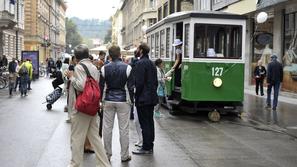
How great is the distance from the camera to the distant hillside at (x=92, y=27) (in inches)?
6452

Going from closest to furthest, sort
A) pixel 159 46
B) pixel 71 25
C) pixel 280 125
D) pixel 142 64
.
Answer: pixel 142 64 → pixel 280 125 → pixel 159 46 → pixel 71 25

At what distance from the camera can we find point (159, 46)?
19.2 meters

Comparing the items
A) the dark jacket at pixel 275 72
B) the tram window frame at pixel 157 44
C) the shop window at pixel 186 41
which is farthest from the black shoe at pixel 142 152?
the tram window frame at pixel 157 44

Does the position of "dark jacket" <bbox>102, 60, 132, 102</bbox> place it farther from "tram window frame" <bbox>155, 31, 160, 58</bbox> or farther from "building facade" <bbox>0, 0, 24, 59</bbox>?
"building facade" <bbox>0, 0, 24, 59</bbox>

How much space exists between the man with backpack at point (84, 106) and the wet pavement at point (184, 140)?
1.12 metres

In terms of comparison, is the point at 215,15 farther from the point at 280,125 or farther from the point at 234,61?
the point at 280,125

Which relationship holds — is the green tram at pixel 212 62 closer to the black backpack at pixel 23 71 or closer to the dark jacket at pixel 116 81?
the dark jacket at pixel 116 81

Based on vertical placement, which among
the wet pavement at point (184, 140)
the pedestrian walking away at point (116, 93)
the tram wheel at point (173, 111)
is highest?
the pedestrian walking away at point (116, 93)

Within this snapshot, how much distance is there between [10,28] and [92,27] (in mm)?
117008

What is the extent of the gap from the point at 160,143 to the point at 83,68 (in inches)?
157

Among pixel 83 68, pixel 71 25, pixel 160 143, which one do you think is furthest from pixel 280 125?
pixel 71 25

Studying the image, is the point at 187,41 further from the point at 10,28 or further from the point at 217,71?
the point at 10,28

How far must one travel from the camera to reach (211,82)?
1486 centimetres

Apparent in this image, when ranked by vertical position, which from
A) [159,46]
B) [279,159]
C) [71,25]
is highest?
[71,25]
